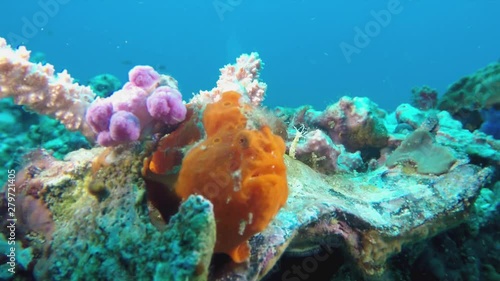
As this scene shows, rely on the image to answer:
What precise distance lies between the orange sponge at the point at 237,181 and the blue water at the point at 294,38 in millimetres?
105077

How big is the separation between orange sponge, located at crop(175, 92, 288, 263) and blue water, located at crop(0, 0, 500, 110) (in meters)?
105

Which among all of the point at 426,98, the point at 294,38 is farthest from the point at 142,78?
the point at 294,38

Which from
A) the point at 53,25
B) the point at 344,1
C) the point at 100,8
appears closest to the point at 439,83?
the point at 344,1

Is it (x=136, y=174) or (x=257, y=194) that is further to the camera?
(x=136, y=174)

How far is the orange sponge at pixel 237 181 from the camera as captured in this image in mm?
1765

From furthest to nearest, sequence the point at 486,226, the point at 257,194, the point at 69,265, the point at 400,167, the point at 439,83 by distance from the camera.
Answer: the point at 439,83
the point at 486,226
the point at 400,167
the point at 69,265
the point at 257,194

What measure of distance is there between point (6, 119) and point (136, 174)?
12.5 feet

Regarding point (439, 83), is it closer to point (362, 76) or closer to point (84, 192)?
point (362, 76)

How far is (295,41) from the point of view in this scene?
11925 centimetres

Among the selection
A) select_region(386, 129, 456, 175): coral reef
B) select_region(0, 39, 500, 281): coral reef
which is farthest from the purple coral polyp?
select_region(386, 129, 456, 175): coral reef

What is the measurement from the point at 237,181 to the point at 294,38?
12517 cm

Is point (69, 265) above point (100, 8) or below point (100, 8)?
below

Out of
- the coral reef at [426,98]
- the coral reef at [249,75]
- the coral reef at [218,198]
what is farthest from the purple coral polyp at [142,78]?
the coral reef at [426,98]

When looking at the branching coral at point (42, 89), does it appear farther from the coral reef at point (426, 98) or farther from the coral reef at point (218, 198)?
the coral reef at point (426, 98)
